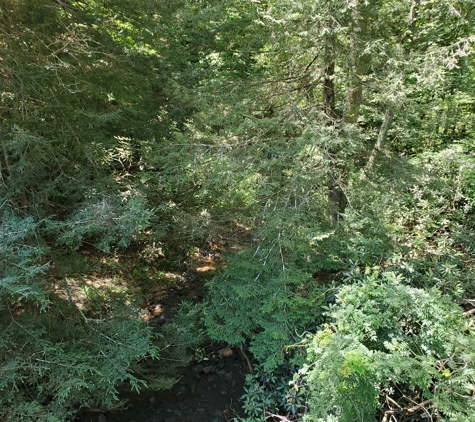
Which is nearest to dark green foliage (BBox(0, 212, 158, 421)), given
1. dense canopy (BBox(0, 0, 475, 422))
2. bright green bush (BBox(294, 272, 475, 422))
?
dense canopy (BBox(0, 0, 475, 422))

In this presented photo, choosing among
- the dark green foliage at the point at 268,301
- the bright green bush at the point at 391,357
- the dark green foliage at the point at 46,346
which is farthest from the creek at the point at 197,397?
the bright green bush at the point at 391,357

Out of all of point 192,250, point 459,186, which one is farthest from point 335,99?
point 192,250

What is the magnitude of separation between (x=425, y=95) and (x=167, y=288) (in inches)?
274

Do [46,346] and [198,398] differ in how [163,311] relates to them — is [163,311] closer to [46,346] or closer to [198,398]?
[198,398]

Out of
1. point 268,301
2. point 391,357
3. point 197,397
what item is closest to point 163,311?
point 197,397

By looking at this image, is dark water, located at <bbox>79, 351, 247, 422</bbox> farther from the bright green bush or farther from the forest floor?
the bright green bush

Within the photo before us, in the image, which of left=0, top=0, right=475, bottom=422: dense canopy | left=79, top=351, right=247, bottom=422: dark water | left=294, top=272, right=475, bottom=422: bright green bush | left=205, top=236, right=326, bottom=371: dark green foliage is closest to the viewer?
left=294, top=272, right=475, bottom=422: bright green bush

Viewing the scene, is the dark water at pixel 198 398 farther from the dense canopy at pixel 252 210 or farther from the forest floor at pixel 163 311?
the dense canopy at pixel 252 210

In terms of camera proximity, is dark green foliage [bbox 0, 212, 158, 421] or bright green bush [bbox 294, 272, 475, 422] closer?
bright green bush [bbox 294, 272, 475, 422]

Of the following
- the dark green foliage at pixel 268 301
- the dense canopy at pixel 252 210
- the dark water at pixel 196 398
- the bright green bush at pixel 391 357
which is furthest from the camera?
the dark water at pixel 196 398

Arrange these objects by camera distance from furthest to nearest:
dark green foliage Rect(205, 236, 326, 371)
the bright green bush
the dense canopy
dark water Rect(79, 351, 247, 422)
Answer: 1. dark water Rect(79, 351, 247, 422)
2. dark green foliage Rect(205, 236, 326, 371)
3. the dense canopy
4. the bright green bush

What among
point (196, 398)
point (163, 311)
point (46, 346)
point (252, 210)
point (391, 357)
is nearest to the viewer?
point (391, 357)

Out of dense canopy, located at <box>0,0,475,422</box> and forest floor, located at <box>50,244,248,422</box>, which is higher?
dense canopy, located at <box>0,0,475,422</box>

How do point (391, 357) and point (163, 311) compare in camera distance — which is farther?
point (163, 311)
